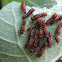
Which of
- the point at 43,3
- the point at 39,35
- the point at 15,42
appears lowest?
the point at 15,42

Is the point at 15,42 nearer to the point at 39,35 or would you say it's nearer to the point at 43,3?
the point at 39,35

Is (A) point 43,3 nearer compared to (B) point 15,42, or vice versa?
(B) point 15,42

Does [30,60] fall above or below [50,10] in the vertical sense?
below

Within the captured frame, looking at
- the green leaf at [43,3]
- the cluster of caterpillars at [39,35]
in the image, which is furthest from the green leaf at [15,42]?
the green leaf at [43,3]

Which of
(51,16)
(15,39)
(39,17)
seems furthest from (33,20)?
(15,39)

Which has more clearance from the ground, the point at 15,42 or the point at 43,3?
the point at 43,3

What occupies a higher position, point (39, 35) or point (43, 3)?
point (43, 3)

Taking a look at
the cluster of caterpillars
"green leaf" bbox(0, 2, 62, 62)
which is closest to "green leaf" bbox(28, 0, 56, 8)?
the cluster of caterpillars

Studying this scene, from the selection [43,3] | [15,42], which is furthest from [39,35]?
[43,3]

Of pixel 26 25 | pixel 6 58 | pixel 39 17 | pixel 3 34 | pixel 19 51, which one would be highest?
pixel 39 17

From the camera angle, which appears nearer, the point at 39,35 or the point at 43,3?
the point at 39,35

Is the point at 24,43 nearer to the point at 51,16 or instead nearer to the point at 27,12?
the point at 27,12
